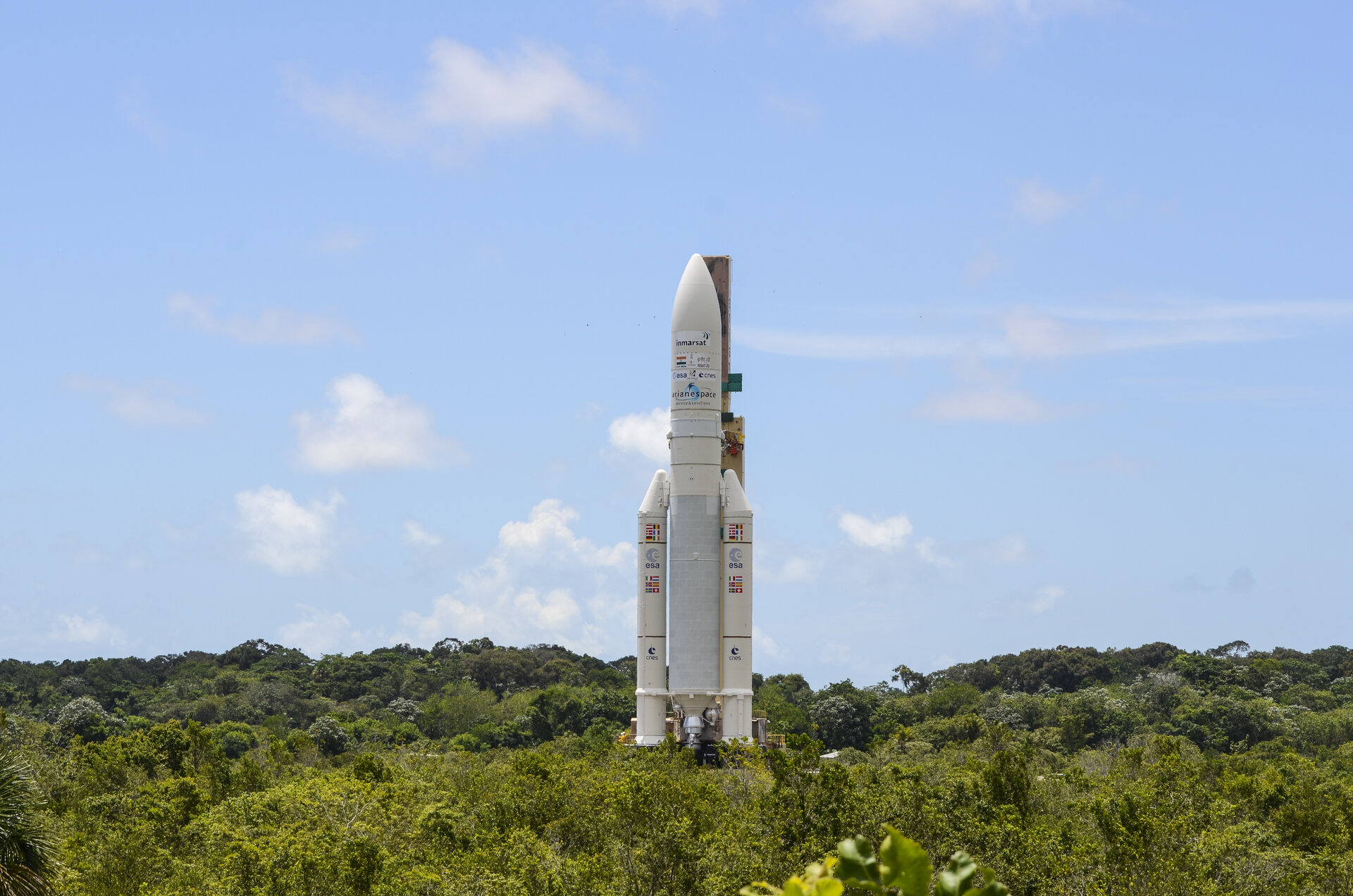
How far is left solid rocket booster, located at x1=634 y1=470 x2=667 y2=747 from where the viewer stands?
60344 millimetres

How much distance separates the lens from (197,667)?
144875 millimetres

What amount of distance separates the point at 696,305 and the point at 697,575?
11762 millimetres

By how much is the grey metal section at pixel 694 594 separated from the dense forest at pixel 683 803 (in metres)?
4.29

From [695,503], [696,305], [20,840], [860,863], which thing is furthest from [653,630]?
[860,863]

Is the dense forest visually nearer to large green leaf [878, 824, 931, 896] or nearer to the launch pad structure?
the launch pad structure

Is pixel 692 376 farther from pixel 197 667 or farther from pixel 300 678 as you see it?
pixel 197 667

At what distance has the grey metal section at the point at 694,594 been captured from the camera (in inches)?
2343

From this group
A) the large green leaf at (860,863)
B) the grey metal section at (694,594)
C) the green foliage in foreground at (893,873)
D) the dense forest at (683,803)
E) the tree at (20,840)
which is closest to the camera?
the green foliage in foreground at (893,873)

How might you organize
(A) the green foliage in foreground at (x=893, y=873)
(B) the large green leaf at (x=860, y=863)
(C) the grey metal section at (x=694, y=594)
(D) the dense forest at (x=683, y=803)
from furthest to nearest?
(C) the grey metal section at (x=694, y=594)
(D) the dense forest at (x=683, y=803)
(B) the large green leaf at (x=860, y=863)
(A) the green foliage in foreground at (x=893, y=873)

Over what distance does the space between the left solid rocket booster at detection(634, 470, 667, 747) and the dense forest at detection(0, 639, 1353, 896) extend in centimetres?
215

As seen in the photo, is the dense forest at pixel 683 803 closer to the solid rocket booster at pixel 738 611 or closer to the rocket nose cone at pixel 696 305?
the solid rocket booster at pixel 738 611

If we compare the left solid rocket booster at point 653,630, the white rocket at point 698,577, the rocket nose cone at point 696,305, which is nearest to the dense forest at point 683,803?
the left solid rocket booster at point 653,630

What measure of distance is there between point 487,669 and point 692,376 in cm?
8766

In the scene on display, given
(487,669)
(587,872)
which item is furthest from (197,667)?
(587,872)
